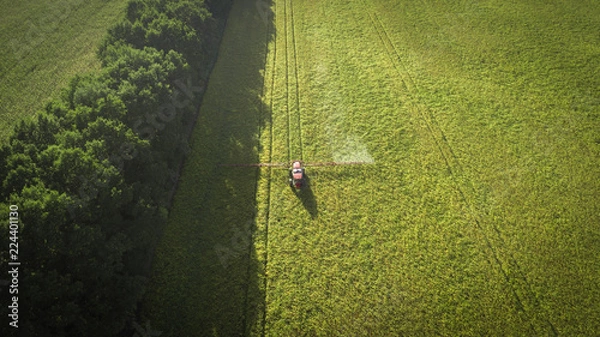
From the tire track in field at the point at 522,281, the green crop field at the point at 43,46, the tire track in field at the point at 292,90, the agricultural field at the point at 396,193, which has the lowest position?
the tire track in field at the point at 522,281

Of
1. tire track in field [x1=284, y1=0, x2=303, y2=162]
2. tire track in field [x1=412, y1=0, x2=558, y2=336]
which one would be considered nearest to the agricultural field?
tire track in field [x1=412, y1=0, x2=558, y2=336]

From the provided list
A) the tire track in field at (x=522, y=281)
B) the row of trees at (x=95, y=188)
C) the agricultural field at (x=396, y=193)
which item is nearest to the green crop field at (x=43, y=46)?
the row of trees at (x=95, y=188)

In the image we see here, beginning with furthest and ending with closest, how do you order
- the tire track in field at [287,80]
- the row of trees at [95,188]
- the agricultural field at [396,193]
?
1. the tire track in field at [287,80]
2. the agricultural field at [396,193]
3. the row of trees at [95,188]


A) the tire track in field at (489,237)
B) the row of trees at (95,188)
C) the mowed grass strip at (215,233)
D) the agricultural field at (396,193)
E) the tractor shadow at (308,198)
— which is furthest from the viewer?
the tractor shadow at (308,198)

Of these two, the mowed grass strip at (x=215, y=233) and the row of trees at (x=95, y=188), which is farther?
the mowed grass strip at (x=215, y=233)

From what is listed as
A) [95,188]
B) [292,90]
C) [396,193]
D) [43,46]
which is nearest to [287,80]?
Answer: [292,90]

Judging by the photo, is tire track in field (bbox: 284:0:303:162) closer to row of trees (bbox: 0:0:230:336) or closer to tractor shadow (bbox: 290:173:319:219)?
tractor shadow (bbox: 290:173:319:219)

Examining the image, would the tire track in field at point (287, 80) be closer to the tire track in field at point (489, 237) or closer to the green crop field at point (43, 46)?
the tire track in field at point (489, 237)

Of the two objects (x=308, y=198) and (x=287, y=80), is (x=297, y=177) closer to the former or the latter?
(x=308, y=198)
